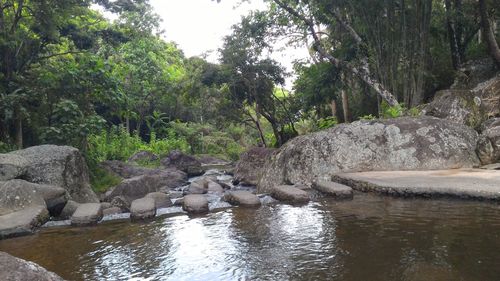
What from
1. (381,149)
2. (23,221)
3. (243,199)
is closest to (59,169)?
(23,221)

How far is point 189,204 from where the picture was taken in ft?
24.8

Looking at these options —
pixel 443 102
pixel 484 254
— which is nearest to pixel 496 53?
pixel 443 102

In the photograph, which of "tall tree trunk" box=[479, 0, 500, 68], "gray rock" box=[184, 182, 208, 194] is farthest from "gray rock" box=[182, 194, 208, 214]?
"tall tree trunk" box=[479, 0, 500, 68]

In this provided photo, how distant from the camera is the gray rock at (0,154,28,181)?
7.84 meters

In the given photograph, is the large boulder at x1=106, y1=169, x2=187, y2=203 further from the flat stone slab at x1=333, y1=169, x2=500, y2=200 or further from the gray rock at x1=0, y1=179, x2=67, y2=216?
the flat stone slab at x1=333, y1=169, x2=500, y2=200

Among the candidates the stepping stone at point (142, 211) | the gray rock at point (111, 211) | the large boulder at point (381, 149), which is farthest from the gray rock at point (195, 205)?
the large boulder at point (381, 149)

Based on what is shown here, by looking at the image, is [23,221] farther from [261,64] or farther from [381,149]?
[261,64]

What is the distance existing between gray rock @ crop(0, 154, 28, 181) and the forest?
3.18 m

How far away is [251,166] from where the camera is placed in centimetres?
1473

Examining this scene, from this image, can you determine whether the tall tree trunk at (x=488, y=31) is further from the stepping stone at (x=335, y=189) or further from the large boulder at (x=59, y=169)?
the large boulder at (x=59, y=169)

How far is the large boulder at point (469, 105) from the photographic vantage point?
11.6m

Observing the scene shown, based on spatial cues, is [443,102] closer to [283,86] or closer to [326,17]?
[326,17]

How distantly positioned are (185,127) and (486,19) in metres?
21.2

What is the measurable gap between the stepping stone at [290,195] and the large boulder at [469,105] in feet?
20.7
